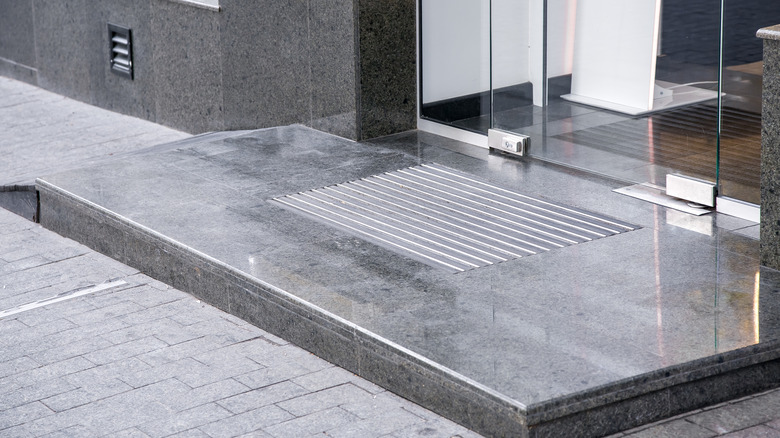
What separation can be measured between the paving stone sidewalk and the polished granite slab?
4.1 inches

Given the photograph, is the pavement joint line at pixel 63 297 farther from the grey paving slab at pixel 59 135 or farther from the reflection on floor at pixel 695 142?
the reflection on floor at pixel 695 142

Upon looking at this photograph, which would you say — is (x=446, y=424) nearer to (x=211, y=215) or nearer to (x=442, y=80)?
(x=211, y=215)

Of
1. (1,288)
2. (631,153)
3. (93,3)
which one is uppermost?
(93,3)

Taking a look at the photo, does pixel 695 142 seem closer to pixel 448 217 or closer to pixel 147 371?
pixel 448 217

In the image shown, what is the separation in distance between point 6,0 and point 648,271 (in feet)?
28.1

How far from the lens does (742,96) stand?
5.96 meters

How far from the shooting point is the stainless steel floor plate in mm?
5875

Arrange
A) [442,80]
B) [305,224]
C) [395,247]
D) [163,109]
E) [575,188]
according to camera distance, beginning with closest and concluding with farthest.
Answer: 1. [395,247]
2. [305,224]
3. [575,188]
4. [442,80]
5. [163,109]

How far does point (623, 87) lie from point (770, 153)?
64.3 inches

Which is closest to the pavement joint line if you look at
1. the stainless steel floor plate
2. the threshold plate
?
the stainless steel floor plate

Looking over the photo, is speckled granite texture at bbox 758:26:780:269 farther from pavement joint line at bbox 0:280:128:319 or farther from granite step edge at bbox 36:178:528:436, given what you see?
pavement joint line at bbox 0:280:128:319

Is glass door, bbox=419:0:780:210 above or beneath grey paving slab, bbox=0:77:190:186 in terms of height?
above

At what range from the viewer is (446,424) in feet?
14.9

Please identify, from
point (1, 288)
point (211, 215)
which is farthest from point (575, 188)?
point (1, 288)
